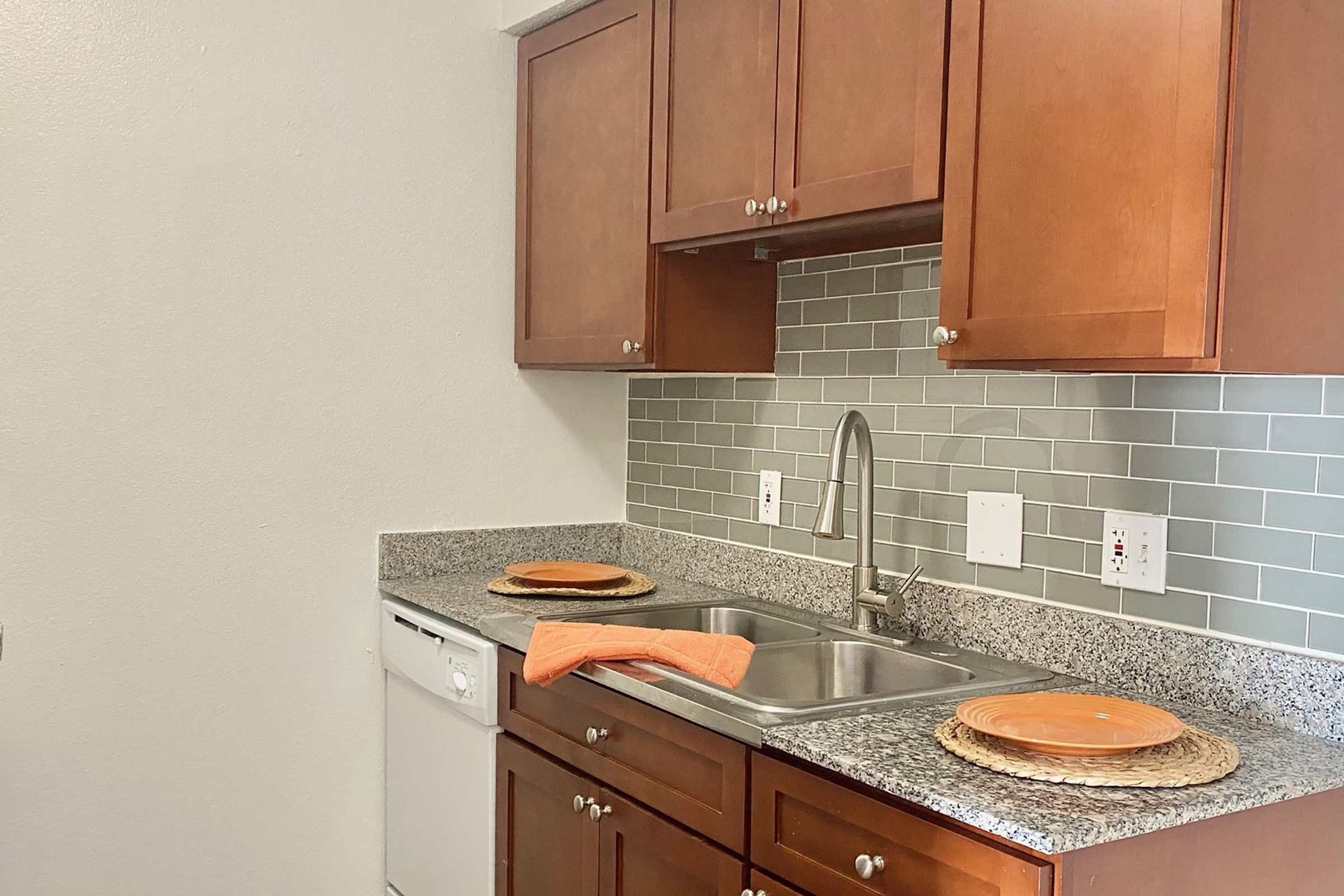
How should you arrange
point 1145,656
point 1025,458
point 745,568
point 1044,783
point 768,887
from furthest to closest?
point 745,568 < point 1025,458 < point 1145,656 < point 768,887 < point 1044,783

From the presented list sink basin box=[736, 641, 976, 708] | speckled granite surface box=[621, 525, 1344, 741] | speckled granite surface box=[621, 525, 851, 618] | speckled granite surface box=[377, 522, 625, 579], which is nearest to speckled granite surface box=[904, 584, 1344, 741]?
speckled granite surface box=[621, 525, 1344, 741]

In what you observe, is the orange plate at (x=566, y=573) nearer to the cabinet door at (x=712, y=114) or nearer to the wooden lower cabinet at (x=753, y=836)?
the wooden lower cabinet at (x=753, y=836)

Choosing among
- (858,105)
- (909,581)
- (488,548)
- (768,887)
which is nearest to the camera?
(768,887)

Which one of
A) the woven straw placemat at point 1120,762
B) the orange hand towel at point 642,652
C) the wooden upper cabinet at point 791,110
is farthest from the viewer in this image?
the orange hand towel at point 642,652

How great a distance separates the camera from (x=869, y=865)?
144 centimetres

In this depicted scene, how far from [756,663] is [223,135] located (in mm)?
1576

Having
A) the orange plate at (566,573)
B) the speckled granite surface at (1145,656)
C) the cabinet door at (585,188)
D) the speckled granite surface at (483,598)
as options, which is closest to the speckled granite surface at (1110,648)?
the speckled granite surface at (1145,656)

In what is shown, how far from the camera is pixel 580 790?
206 centimetres

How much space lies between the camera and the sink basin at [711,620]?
7.79ft

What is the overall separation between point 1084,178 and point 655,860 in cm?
118

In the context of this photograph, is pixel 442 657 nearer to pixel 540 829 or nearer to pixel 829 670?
pixel 540 829

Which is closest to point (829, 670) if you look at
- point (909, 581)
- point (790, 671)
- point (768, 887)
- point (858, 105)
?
point (790, 671)

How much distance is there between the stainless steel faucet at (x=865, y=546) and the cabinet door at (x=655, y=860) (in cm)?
57

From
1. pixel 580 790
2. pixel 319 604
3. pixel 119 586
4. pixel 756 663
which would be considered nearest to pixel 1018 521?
pixel 756 663
